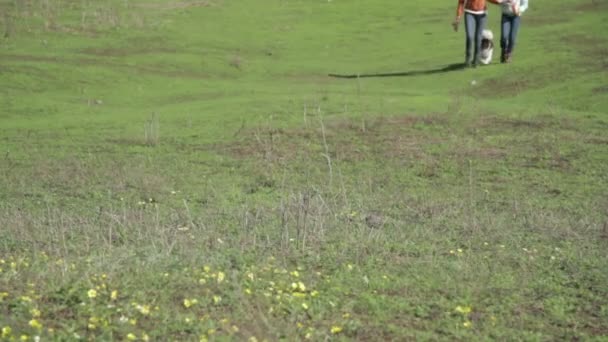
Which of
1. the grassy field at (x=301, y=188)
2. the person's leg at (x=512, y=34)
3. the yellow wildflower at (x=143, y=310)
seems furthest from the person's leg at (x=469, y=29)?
the yellow wildflower at (x=143, y=310)

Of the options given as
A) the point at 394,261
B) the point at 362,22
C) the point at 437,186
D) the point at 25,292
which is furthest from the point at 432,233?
the point at 362,22

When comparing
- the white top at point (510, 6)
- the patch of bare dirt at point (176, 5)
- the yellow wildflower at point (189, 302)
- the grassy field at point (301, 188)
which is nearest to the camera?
the yellow wildflower at point (189, 302)

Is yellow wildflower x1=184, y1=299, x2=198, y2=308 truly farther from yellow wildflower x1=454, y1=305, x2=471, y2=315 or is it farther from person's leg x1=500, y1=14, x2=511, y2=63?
person's leg x1=500, y1=14, x2=511, y2=63

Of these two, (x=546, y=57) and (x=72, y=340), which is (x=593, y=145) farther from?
(x=72, y=340)

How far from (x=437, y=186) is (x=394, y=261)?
3192 mm

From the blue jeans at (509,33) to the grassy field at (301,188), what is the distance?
0.49 metres

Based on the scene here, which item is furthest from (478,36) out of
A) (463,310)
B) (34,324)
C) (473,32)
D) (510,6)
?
(34,324)

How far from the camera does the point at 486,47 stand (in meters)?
16.6

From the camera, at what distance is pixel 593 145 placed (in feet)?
35.8

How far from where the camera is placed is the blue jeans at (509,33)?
54.3 feet

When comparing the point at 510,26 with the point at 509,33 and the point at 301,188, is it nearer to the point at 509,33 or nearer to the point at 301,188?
the point at 509,33

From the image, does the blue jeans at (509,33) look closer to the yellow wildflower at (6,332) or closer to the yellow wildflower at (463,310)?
the yellow wildflower at (463,310)

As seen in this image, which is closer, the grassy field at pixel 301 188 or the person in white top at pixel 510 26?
the grassy field at pixel 301 188

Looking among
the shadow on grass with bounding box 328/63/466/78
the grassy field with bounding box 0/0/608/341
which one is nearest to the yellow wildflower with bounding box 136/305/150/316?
the grassy field with bounding box 0/0/608/341
